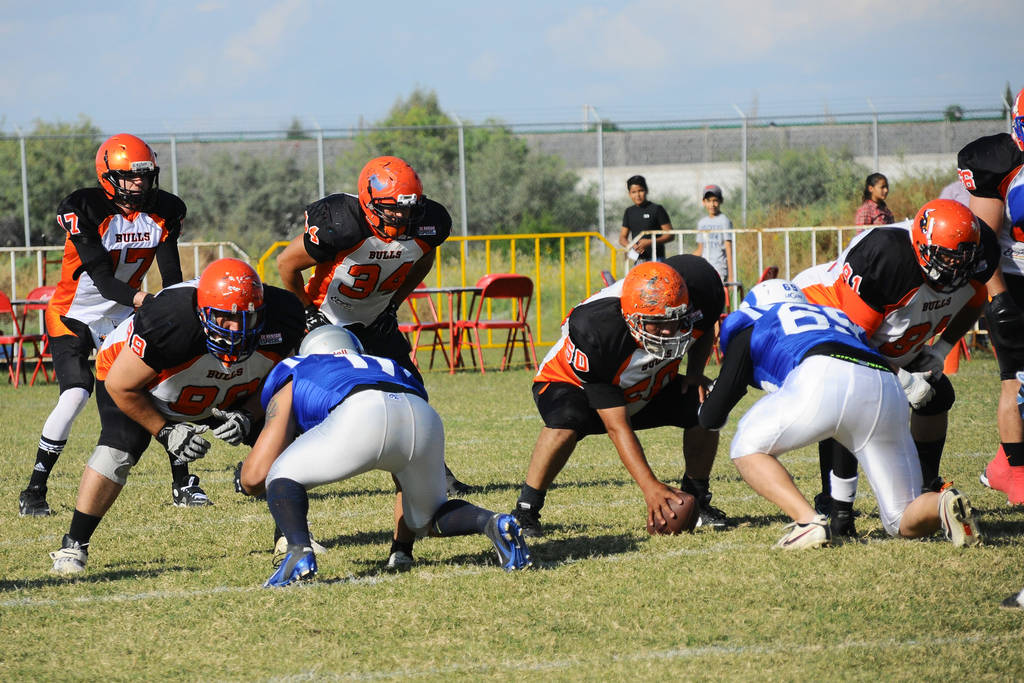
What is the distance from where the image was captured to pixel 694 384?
230 inches

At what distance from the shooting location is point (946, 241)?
5.30m

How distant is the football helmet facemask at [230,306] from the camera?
473cm

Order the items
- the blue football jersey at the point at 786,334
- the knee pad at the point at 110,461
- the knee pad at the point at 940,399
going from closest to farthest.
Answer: the blue football jersey at the point at 786,334 < the knee pad at the point at 110,461 < the knee pad at the point at 940,399

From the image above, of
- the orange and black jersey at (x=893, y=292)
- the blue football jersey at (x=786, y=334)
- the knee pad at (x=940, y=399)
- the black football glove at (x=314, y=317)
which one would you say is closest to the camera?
the blue football jersey at (x=786, y=334)

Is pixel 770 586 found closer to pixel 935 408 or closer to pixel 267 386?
pixel 935 408

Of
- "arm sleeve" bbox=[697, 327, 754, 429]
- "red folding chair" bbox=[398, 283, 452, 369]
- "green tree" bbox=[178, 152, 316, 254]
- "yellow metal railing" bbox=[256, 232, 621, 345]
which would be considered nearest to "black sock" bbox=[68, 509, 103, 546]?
"arm sleeve" bbox=[697, 327, 754, 429]

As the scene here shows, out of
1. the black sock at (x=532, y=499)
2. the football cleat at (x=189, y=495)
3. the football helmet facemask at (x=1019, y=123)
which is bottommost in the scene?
the football cleat at (x=189, y=495)

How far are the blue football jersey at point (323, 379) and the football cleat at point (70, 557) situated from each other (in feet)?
3.82

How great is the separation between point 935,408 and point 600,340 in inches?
71.9

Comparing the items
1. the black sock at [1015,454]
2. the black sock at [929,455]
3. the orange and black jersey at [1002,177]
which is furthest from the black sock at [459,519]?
the orange and black jersey at [1002,177]

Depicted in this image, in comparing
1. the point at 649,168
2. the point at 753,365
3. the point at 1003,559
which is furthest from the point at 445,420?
the point at 649,168

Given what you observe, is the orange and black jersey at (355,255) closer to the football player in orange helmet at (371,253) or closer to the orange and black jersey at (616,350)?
the football player in orange helmet at (371,253)

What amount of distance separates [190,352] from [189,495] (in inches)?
85.6

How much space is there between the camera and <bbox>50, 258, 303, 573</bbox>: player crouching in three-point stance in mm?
4789
